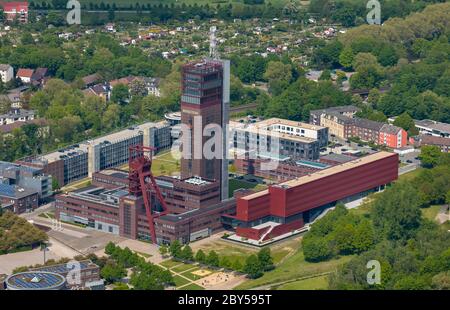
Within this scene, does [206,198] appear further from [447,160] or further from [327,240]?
[447,160]

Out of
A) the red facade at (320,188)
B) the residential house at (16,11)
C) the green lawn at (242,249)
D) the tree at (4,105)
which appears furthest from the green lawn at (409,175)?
the residential house at (16,11)

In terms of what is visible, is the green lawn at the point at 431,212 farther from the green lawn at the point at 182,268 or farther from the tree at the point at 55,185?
the tree at the point at 55,185

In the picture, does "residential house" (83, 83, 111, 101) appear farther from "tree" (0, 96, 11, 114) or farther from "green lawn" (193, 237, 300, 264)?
"green lawn" (193, 237, 300, 264)

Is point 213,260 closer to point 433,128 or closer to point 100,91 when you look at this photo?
point 433,128

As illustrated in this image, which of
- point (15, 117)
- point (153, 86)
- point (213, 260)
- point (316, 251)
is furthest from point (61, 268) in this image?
A: point (153, 86)

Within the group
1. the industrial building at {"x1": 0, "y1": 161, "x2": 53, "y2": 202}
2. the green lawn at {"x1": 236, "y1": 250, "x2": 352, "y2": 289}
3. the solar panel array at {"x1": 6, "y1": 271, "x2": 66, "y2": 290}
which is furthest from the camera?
the industrial building at {"x1": 0, "y1": 161, "x2": 53, "y2": 202}

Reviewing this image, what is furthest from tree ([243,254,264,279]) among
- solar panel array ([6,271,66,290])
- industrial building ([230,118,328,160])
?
industrial building ([230,118,328,160])

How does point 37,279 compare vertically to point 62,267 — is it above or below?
above
